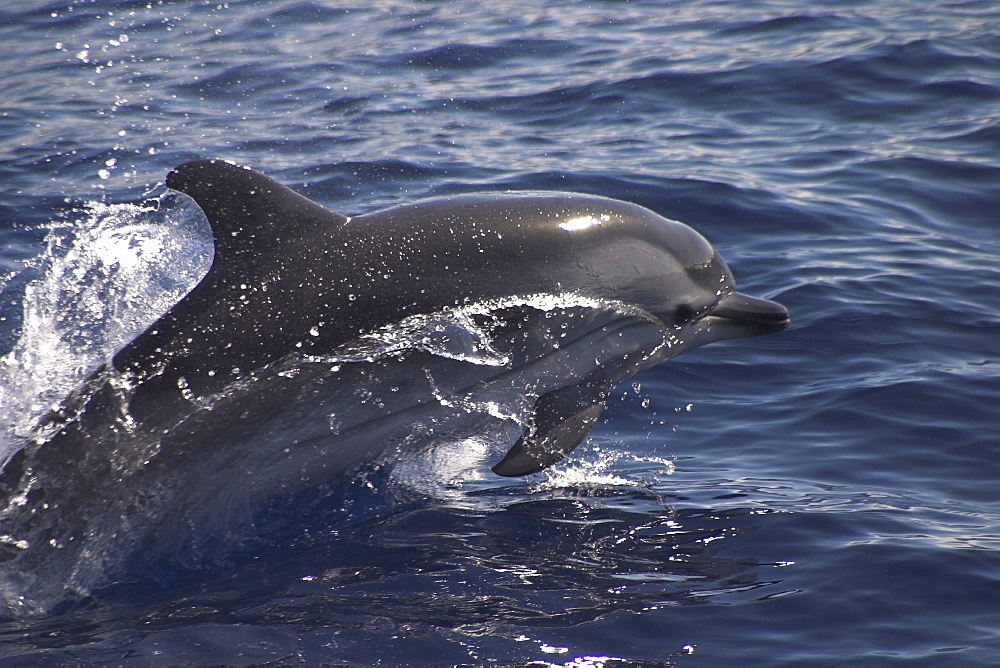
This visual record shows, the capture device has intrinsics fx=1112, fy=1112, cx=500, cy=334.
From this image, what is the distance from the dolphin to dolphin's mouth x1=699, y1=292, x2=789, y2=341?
3.19 feet

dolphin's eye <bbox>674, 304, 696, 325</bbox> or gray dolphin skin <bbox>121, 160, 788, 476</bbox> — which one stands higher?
gray dolphin skin <bbox>121, 160, 788, 476</bbox>

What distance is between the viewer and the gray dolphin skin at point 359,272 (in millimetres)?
5527

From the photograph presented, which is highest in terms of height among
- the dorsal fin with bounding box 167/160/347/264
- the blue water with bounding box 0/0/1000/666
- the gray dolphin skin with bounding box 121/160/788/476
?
the dorsal fin with bounding box 167/160/347/264

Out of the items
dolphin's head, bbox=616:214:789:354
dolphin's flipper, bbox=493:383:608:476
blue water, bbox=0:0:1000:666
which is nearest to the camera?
blue water, bbox=0:0:1000:666

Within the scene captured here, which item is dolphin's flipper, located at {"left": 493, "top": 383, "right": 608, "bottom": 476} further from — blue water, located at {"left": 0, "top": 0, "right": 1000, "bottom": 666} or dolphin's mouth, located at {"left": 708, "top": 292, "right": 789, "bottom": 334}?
dolphin's mouth, located at {"left": 708, "top": 292, "right": 789, "bottom": 334}

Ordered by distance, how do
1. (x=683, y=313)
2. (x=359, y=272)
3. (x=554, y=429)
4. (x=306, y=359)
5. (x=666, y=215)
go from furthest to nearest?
(x=666, y=215) → (x=683, y=313) → (x=554, y=429) → (x=359, y=272) → (x=306, y=359)

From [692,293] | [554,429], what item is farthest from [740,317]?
[554,429]

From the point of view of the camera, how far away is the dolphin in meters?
5.46

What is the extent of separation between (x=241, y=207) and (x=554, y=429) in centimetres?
212

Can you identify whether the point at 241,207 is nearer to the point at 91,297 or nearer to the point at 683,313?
the point at 91,297

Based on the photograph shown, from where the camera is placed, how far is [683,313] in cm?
691

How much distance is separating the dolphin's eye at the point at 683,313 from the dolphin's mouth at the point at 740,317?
15cm

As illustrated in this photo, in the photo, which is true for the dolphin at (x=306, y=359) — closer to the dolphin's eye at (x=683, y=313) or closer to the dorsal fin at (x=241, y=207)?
the dorsal fin at (x=241, y=207)

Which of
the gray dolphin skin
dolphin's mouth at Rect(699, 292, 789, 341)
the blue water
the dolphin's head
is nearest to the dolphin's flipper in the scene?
the gray dolphin skin
